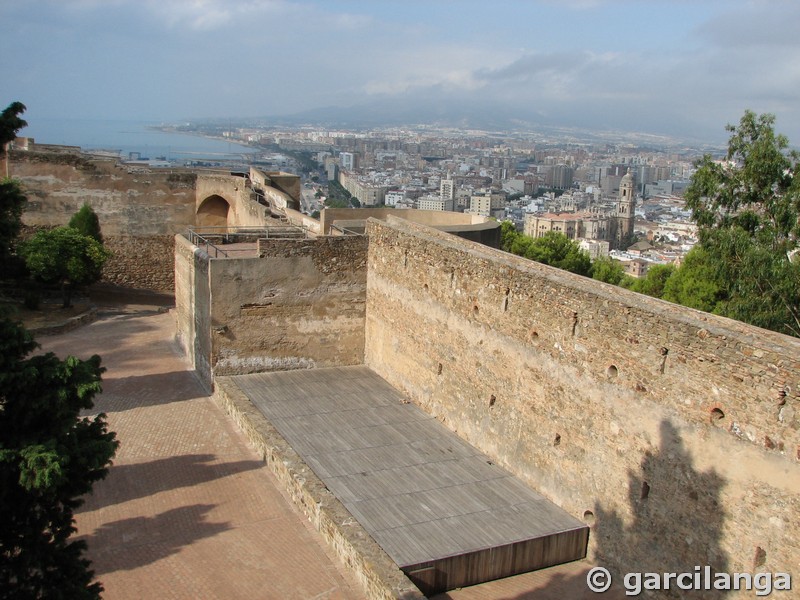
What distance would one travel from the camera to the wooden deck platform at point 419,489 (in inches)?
356

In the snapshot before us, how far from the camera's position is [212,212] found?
25.4 m

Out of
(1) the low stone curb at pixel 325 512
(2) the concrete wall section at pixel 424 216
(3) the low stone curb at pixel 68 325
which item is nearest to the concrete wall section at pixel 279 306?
(1) the low stone curb at pixel 325 512

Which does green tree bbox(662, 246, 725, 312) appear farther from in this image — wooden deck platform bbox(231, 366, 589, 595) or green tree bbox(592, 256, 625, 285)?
wooden deck platform bbox(231, 366, 589, 595)

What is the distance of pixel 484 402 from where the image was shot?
11633 mm

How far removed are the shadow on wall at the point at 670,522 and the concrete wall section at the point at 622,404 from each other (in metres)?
0.02

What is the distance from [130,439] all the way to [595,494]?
7.01 metres

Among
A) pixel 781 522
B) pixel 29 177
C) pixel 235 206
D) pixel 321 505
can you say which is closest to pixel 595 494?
pixel 781 522

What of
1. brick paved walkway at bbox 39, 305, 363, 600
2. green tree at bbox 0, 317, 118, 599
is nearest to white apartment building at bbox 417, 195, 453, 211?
brick paved walkway at bbox 39, 305, 363, 600

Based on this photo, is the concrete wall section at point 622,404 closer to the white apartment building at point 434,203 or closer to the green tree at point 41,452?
the green tree at point 41,452

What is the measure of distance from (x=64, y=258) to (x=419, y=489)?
47.2 ft

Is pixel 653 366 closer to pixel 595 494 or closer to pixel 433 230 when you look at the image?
pixel 595 494

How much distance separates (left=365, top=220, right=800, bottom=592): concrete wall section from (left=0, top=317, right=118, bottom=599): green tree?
5568 millimetres

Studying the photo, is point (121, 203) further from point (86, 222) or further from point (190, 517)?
point (190, 517)

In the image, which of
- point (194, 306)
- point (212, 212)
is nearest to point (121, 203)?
point (212, 212)
